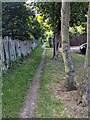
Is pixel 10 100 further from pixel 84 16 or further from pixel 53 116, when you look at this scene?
pixel 84 16

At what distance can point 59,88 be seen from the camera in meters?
9.95

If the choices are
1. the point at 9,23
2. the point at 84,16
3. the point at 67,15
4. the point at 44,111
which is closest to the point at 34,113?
the point at 44,111

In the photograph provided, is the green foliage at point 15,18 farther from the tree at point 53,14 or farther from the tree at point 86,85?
the tree at point 86,85

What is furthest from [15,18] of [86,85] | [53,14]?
[86,85]

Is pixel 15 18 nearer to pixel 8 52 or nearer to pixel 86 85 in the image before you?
pixel 8 52

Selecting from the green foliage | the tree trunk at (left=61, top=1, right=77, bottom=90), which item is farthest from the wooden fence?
the tree trunk at (left=61, top=1, right=77, bottom=90)

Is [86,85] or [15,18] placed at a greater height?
[15,18]

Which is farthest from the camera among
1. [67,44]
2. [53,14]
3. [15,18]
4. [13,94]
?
[53,14]

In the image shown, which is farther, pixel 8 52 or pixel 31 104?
pixel 8 52

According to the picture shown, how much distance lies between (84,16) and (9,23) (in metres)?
5.41

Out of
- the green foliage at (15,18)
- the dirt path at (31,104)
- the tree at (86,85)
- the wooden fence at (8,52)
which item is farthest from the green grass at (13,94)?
the green foliage at (15,18)

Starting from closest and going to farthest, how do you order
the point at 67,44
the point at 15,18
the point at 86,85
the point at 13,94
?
1. the point at 86,85
2. the point at 13,94
3. the point at 67,44
4. the point at 15,18

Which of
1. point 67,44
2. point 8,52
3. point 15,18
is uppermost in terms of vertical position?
point 15,18

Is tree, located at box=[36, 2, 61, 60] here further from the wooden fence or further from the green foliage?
the wooden fence
